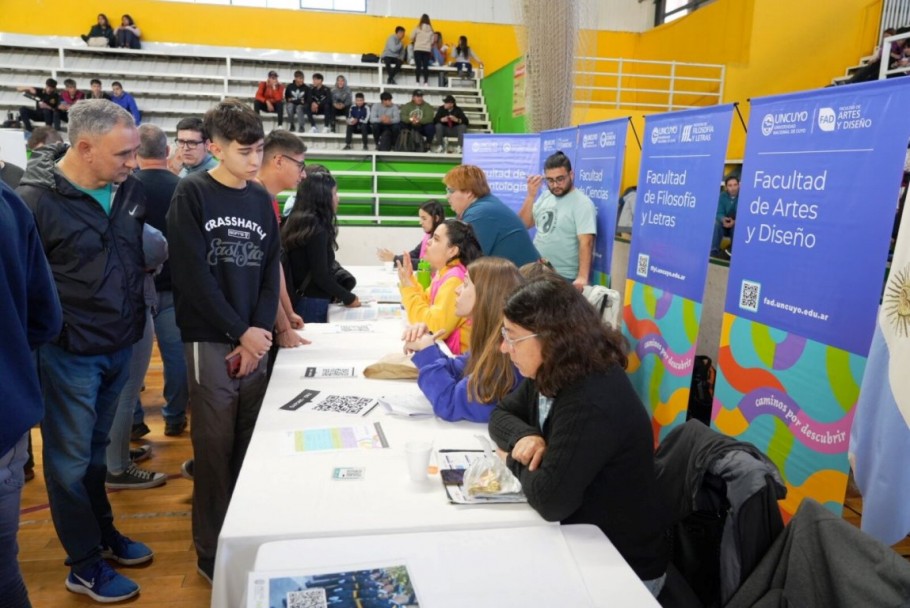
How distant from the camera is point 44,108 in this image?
9.63 metres

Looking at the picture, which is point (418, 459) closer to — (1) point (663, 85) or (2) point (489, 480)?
(2) point (489, 480)

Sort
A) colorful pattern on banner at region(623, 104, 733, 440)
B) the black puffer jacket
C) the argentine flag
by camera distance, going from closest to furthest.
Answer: the argentine flag, the black puffer jacket, colorful pattern on banner at region(623, 104, 733, 440)

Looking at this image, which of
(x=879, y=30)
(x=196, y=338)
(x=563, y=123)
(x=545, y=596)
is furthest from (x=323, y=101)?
(x=545, y=596)

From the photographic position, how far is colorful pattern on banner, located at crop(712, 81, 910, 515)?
6.63ft

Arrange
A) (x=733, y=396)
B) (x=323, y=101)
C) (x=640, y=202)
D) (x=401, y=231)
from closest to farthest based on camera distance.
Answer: (x=733, y=396)
(x=640, y=202)
(x=401, y=231)
(x=323, y=101)

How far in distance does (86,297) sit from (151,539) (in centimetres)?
112

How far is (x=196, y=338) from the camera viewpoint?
6.84ft

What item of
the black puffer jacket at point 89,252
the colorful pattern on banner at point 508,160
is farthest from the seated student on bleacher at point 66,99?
the black puffer jacket at point 89,252

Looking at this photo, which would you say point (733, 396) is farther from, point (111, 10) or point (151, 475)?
point (111, 10)

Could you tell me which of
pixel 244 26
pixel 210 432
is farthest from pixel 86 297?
pixel 244 26

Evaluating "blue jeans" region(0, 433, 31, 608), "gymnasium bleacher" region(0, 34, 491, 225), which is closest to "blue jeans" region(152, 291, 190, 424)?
"blue jeans" region(0, 433, 31, 608)

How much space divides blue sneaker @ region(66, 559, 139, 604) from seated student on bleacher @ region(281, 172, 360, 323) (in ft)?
5.09

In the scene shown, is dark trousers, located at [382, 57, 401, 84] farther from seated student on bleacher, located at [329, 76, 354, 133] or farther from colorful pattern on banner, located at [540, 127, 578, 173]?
colorful pattern on banner, located at [540, 127, 578, 173]

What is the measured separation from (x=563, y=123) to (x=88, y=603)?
516 cm
